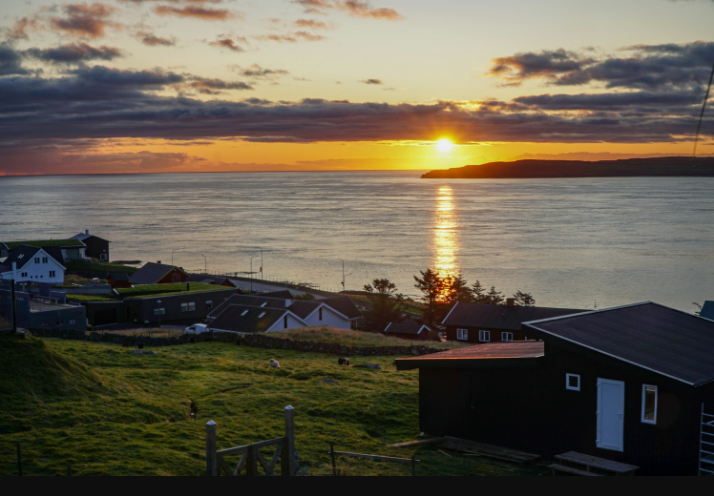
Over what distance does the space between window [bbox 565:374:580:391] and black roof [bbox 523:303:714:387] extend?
34.9 inches

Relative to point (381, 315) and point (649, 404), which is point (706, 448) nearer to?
point (649, 404)

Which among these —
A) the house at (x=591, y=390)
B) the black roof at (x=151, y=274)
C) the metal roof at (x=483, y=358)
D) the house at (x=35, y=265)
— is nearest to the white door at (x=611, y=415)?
the house at (x=591, y=390)

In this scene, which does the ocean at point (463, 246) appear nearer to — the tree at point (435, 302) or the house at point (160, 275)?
the tree at point (435, 302)

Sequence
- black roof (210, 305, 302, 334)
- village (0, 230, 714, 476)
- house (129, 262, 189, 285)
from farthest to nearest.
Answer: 1. house (129, 262, 189, 285)
2. black roof (210, 305, 302, 334)
3. village (0, 230, 714, 476)

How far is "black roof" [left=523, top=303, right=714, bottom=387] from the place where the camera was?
1356 centimetres

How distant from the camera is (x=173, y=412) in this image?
1872cm

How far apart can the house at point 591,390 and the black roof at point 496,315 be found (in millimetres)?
34772

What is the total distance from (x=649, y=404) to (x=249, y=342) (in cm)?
2683

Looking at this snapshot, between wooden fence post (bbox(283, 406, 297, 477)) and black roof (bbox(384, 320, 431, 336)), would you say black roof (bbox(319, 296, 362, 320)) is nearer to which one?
black roof (bbox(384, 320, 431, 336))

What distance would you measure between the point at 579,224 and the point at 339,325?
359 feet

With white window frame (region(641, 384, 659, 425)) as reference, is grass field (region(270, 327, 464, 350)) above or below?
below

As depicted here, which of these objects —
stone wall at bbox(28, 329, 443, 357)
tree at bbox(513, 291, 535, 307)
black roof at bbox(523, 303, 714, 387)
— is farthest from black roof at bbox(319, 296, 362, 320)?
black roof at bbox(523, 303, 714, 387)

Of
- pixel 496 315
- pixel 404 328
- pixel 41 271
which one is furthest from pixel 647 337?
→ pixel 41 271

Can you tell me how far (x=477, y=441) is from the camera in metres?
16.0
